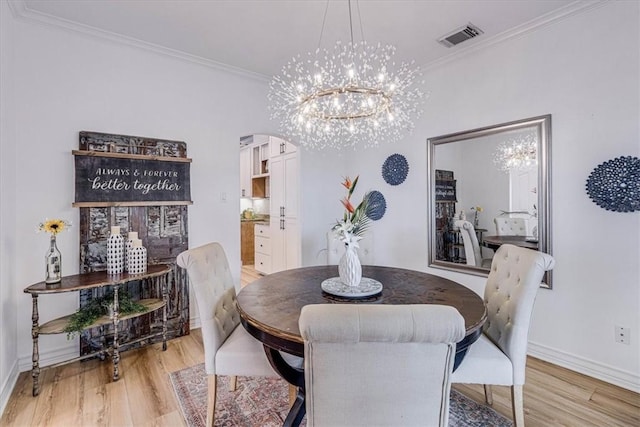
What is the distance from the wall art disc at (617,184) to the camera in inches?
85.8

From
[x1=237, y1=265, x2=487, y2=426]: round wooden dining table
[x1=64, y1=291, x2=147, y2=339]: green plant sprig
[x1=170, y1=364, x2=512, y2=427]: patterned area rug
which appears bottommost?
[x1=170, y1=364, x2=512, y2=427]: patterned area rug

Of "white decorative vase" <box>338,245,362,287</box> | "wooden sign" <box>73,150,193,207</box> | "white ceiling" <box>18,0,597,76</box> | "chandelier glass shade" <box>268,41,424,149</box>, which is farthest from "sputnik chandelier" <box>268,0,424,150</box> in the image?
"wooden sign" <box>73,150,193,207</box>

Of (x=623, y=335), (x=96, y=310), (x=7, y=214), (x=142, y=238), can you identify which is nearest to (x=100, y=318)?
(x=96, y=310)

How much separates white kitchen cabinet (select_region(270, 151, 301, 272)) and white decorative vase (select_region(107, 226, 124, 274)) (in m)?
2.17

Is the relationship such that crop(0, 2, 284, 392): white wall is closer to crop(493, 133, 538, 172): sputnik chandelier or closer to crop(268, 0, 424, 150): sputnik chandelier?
crop(268, 0, 424, 150): sputnik chandelier

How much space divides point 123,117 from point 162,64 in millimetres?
676

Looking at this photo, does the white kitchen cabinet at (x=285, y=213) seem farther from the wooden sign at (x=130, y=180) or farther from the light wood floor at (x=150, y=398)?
the light wood floor at (x=150, y=398)

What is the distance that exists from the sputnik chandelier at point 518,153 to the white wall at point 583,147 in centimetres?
17

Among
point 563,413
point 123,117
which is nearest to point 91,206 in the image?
point 123,117

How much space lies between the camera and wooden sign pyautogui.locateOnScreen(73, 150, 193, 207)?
266 centimetres

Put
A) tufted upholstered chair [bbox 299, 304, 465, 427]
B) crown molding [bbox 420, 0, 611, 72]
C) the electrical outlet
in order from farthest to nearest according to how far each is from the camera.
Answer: crown molding [bbox 420, 0, 611, 72] → the electrical outlet → tufted upholstered chair [bbox 299, 304, 465, 427]

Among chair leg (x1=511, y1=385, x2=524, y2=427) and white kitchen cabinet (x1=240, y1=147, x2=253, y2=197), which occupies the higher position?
white kitchen cabinet (x1=240, y1=147, x2=253, y2=197)

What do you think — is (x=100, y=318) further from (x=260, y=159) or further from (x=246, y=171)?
(x=246, y=171)

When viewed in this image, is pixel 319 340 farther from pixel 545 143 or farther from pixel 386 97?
pixel 545 143
